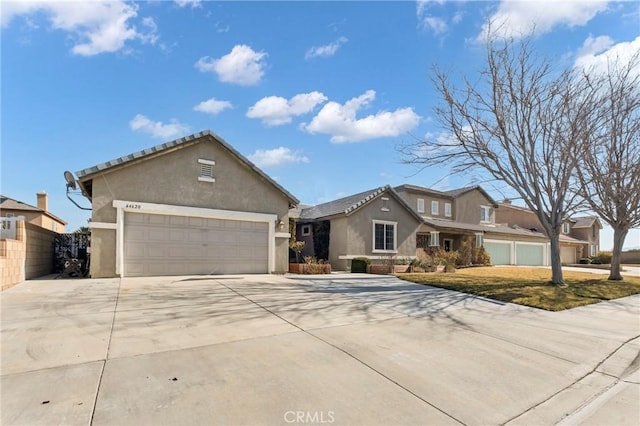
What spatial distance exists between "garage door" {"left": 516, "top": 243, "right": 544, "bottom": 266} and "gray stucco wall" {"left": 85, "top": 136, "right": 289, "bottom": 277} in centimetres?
2748

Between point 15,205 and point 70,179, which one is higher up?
point 70,179

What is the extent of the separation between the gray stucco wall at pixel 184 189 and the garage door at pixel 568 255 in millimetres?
38773

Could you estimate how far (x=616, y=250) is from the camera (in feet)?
62.3

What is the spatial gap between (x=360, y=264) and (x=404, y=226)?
5.50 m

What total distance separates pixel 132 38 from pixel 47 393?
11.5 meters

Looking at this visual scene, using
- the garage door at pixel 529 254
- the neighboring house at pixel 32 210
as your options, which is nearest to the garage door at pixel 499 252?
the garage door at pixel 529 254

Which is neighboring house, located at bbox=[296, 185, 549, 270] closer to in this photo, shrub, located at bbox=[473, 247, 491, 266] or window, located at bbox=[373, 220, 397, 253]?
window, located at bbox=[373, 220, 397, 253]

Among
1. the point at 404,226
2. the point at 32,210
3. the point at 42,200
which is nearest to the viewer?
the point at 404,226

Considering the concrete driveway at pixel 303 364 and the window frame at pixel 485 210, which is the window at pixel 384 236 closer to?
the concrete driveway at pixel 303 364

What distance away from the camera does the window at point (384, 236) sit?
22.5 metres

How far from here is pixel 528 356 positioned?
564cm

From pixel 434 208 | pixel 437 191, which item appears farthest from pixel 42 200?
pixel 437 191

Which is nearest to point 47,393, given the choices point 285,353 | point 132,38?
point 285,353

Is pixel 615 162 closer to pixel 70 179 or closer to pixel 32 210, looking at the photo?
pixel 70 179
